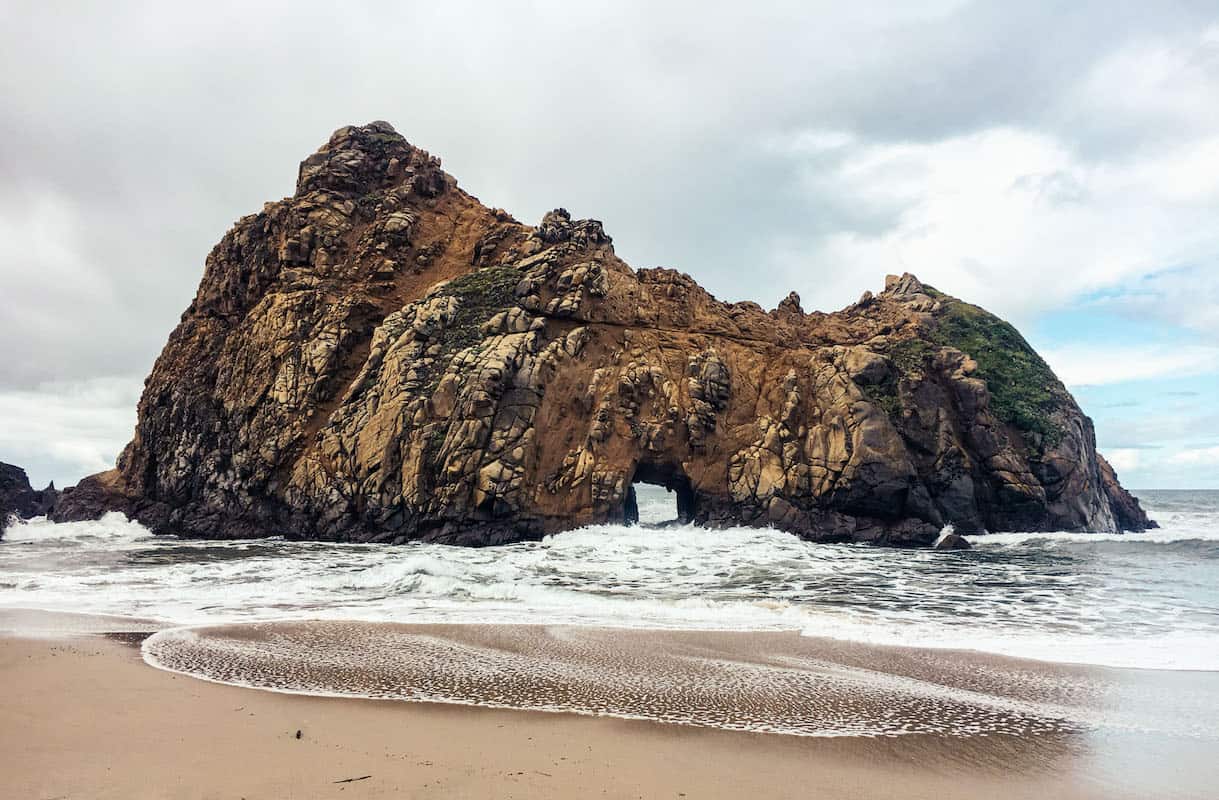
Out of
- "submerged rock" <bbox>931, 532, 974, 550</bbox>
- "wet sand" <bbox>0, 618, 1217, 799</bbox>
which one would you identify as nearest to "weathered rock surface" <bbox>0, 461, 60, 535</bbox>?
"wet sand" <bbox>0, 618, 1217, 799</bbox>

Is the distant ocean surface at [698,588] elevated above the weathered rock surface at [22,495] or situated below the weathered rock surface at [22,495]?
below

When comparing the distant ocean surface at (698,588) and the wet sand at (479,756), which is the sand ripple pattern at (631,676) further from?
the distant ocean surface at (698,588)

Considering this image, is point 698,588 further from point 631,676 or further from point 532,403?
point 532,403

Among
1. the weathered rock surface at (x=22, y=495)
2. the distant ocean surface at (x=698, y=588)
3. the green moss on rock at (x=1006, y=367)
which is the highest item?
the green moss on rock at (x=1006, y=367)

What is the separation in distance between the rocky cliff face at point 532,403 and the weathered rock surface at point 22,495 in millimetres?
9208

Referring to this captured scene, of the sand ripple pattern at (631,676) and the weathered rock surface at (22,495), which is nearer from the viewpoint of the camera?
the sand ripple pattern at (631,676)

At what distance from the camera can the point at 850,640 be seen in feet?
38.6

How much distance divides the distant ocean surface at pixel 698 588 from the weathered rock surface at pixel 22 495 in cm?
1767

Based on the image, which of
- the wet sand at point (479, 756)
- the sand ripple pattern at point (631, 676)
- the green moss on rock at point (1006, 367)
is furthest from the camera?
the green moss on rock at point (1006, 367)

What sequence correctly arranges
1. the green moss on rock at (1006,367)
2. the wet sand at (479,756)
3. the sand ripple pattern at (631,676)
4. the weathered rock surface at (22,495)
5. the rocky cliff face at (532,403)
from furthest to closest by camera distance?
1. the weathered rock surface at (22,495)
2. the green moss on rock at (1006,367)
3. the rocky cliff face at (532,403)
4. the sand ripple pattern at (631,676)
5. the wet sand at (479,756)

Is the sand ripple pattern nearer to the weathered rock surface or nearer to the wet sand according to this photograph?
the wet sand

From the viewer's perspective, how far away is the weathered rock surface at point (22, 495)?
1623 inches

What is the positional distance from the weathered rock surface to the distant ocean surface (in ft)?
58.0

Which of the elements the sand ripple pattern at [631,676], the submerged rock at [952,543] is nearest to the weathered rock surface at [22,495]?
the sand ripple pattern at [631,676]
